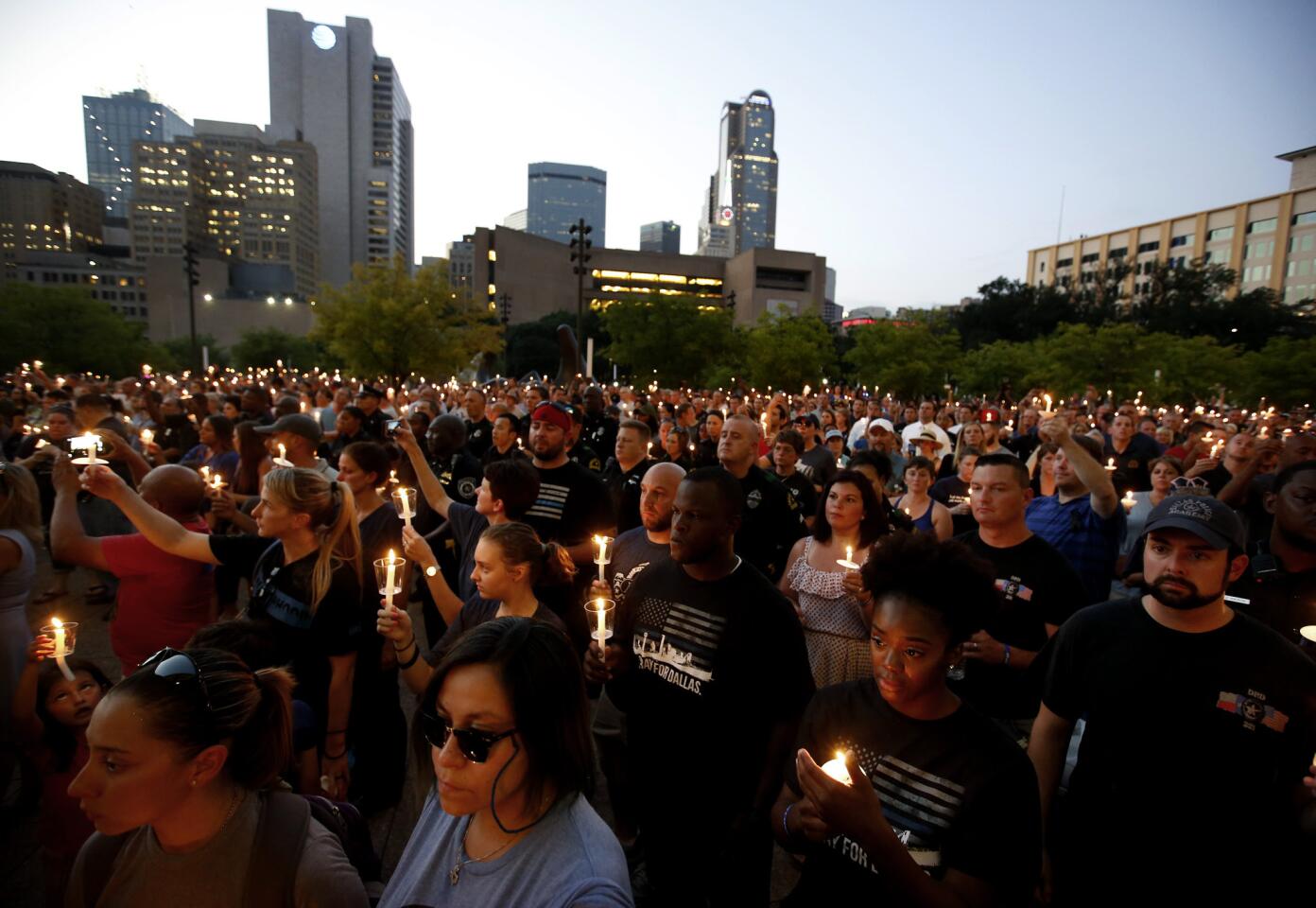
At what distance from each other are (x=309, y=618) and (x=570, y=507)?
2108 millimetres

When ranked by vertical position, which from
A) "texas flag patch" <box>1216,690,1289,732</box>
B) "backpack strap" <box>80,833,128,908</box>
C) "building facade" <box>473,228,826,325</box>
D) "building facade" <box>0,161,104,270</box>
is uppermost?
"building facade" <box>0,161,104,270</box>

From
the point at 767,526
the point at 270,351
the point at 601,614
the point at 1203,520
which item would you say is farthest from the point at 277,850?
the point at 270,351

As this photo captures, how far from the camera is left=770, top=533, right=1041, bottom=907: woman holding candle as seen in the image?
1800mm

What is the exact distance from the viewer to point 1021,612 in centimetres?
355

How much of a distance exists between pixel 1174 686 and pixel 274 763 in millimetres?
3034

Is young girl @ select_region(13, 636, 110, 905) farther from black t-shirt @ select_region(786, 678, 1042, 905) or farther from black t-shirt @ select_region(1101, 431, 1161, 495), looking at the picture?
black t-shirt @ select_region(1101, 431, 1161, 495)

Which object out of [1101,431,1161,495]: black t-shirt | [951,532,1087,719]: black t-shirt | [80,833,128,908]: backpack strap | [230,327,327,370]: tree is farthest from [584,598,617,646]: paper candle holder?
[230,327,327,370]: tree

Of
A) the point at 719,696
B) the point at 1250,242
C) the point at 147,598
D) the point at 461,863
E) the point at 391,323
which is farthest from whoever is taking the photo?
the point at 1250,242

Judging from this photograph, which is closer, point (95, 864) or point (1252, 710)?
point (95, 864)

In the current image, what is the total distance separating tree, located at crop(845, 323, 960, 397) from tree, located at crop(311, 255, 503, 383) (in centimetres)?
2458

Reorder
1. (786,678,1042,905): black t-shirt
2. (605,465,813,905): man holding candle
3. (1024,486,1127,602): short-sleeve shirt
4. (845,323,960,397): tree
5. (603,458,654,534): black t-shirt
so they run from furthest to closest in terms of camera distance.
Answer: (845,323,960,397): tree → (603,458,654,534): black t-shirt → (1024,486,1127,602): short-sleeve shirt → (605,465,813,905): man holding candle → (786,678,1042,905): black t-shirt

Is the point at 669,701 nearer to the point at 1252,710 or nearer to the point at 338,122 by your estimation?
the point at 1252,710

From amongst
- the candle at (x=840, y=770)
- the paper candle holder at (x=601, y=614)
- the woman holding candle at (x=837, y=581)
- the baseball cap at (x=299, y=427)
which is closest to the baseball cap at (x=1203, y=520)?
the woman holding candle at (x=837, y=581)

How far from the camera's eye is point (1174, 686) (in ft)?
7.88
